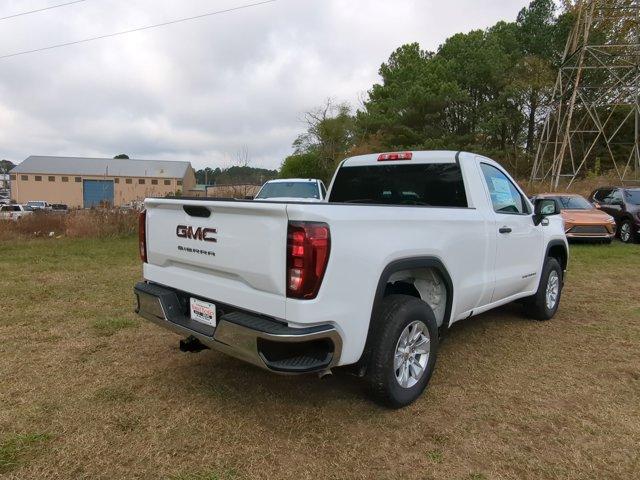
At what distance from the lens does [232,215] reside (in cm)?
291

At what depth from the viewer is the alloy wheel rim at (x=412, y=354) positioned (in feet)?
10.8

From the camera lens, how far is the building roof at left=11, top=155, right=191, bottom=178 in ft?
239

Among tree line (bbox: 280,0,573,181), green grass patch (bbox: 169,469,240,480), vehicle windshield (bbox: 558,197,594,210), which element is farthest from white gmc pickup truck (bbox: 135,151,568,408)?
tree line (bbox: 280,0,573,181)

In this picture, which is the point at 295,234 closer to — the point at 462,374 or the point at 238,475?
the point at 238,475

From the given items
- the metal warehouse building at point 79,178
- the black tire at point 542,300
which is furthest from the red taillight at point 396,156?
the metal warehouse building at point 79,178

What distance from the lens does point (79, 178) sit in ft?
237

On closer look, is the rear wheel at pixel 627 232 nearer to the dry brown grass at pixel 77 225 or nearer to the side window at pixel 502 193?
the side window at pixel 502 193

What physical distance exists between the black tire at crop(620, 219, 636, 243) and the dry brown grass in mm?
14708

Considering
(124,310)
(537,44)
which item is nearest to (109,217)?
(124,310)

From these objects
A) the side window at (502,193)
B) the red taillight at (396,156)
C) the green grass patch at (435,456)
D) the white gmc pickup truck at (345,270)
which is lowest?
the green grass patch at (435,456)

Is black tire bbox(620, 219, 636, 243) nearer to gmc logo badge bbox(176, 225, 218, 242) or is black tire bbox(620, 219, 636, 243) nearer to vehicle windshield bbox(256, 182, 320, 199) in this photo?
vehicle windshield bbox(256, 182, 320, 199)

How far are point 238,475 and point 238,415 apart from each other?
2.17ft

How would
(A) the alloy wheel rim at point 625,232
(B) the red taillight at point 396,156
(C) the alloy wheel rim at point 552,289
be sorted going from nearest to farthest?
(B) the red taillight at point 396,156 → (C) the alloy wheel rim at point 552,289 → (A) the alloy wheel rim at point 625,232

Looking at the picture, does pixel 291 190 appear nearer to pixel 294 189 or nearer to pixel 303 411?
pixel 294 189
